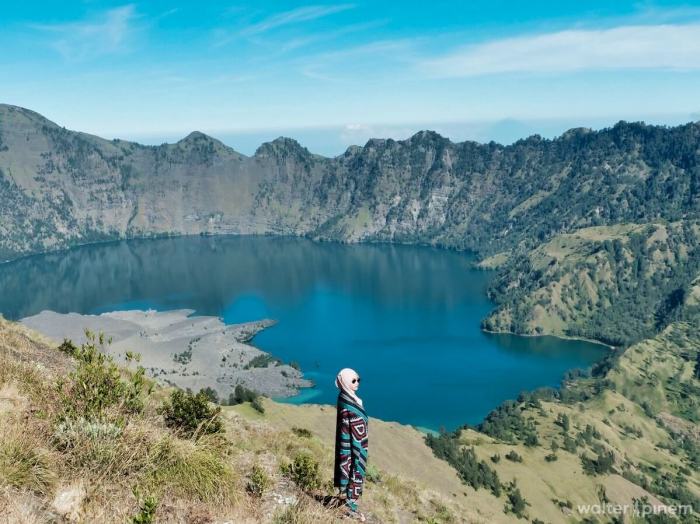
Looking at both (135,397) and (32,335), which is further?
(32,335)

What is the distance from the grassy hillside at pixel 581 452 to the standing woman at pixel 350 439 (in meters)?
101

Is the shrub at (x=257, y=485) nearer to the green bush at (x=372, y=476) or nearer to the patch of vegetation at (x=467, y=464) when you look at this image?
the green bush at (x=372, y=476)

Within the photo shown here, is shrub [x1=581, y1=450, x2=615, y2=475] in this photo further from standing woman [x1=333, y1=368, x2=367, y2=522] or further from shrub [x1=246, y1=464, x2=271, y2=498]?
shrub [x1=246, y1=464, x2=271, y2=498]

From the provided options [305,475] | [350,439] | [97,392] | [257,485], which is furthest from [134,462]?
[305,475]

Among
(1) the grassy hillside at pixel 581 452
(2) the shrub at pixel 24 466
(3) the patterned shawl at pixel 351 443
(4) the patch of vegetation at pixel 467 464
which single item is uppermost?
(2) the shrub at pixel 24 466

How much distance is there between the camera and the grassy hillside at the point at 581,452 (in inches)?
4656

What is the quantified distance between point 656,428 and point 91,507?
21290cm

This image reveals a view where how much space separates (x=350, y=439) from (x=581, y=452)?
151198mm

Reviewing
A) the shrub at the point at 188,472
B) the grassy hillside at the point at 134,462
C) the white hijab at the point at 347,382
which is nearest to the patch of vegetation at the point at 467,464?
the grassy hillside at the point at 134,462

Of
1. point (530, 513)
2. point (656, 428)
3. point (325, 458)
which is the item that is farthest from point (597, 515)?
point (325, 458)

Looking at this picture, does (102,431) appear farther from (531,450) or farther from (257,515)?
(531,450)

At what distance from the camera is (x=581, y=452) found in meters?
146

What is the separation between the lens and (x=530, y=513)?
106 metres

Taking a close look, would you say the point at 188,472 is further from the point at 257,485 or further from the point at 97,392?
the point at 97,392
